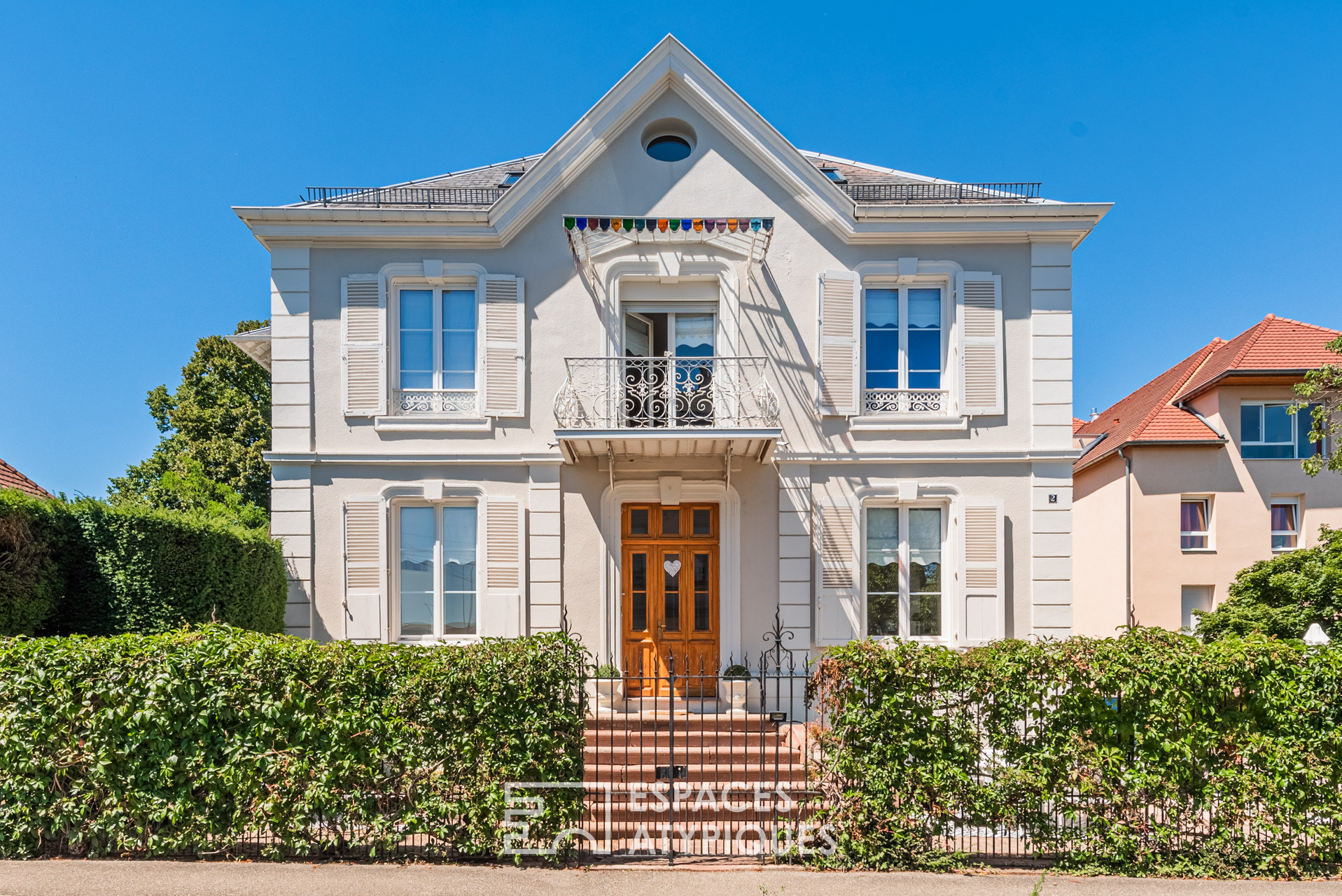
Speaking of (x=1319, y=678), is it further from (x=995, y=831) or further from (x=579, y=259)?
(x=579, y=259)

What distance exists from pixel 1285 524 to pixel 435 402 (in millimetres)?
20031

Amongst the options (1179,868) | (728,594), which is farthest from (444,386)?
(1179,868)

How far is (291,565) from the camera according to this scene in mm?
10648

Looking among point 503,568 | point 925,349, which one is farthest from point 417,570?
point 925,349

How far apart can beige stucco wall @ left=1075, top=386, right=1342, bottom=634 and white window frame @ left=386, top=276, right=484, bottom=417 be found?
1610cm

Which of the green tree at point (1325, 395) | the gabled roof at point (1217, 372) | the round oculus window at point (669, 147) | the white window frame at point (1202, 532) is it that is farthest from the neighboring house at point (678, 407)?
the white window frame at point (1202, 532)

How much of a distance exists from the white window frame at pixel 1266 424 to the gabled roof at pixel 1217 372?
640 millimetres

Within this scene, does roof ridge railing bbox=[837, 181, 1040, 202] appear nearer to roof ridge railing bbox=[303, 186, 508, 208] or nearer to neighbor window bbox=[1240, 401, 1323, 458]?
roof ridge railing bbox=[303, 186, 508, 208]

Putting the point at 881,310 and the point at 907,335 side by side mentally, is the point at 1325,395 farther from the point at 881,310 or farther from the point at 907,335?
the point at 881,310

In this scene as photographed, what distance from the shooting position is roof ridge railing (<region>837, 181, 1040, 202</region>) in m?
11.4

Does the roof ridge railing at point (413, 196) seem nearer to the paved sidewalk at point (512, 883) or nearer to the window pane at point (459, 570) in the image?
the window pane at point (459, 570)

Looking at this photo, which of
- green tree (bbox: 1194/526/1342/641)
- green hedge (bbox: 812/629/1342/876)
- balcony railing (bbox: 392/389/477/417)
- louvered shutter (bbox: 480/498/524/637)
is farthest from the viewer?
green tree (bbox: 1194/526/1342/641)

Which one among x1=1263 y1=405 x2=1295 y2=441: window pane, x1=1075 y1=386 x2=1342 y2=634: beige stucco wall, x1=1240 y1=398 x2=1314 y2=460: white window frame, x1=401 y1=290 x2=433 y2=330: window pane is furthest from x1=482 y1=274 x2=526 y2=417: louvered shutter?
x1=1263 y1=405 x2=1295 y2=441: window pane

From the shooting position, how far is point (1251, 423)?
19109 mm
